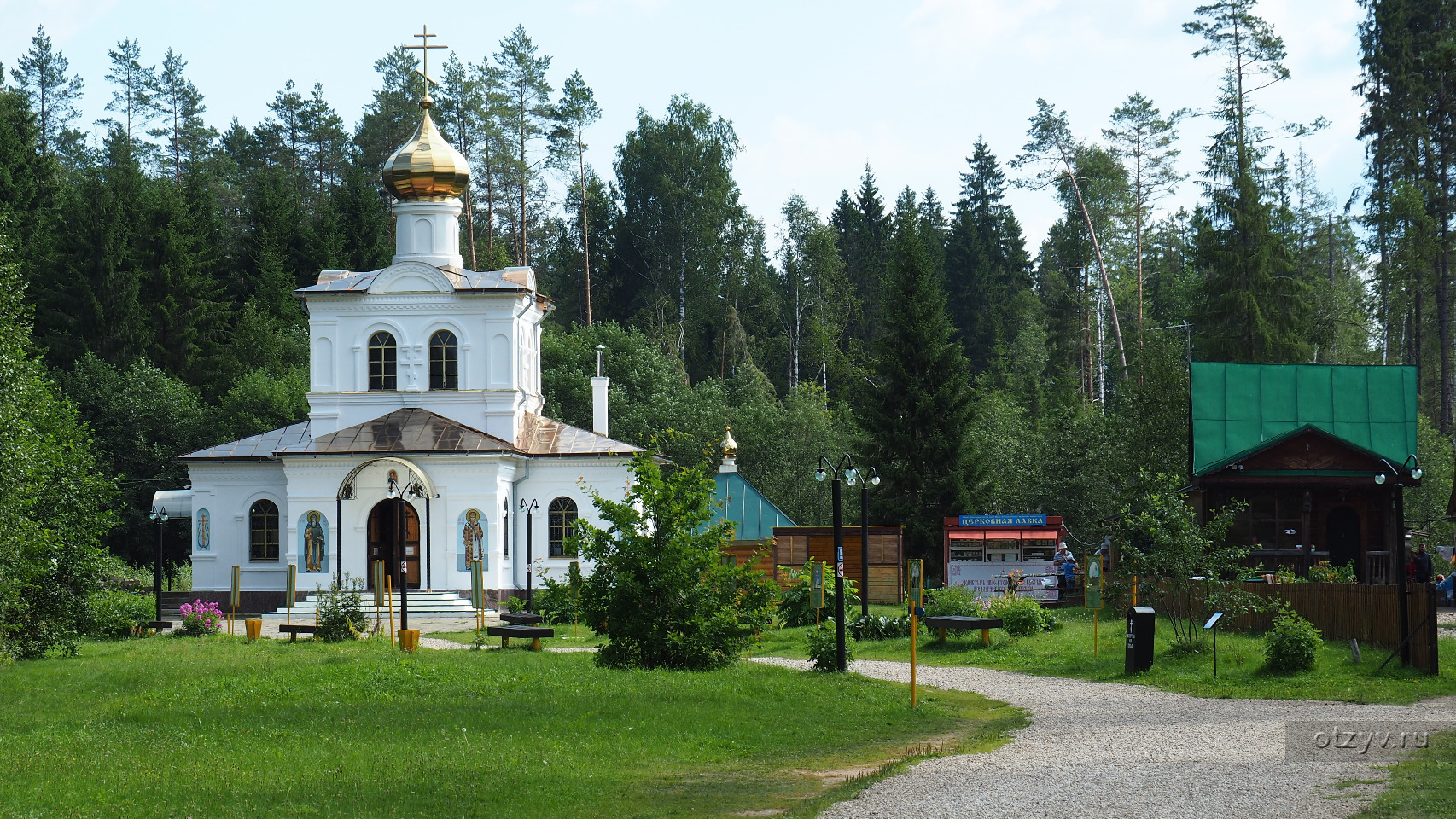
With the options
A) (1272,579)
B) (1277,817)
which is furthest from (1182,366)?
(1277,817)

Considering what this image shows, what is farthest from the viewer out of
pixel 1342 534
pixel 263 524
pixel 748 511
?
pixel 748 511

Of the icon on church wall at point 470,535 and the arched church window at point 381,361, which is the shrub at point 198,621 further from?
the arched church window at point 381,361

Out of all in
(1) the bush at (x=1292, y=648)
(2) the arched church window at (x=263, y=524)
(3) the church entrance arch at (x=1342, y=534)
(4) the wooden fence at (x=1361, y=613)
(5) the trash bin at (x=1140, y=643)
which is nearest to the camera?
(4) the wooden fence at (x=1361, y=613)

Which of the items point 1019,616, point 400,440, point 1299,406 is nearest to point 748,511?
point 400,440

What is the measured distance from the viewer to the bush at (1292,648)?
697 inches

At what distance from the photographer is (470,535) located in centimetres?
3281

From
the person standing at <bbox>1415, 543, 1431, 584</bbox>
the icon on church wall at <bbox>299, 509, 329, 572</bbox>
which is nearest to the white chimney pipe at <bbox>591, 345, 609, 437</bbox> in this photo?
the icon on church wall at <bbox>299, 509, 329, 572</bbox>

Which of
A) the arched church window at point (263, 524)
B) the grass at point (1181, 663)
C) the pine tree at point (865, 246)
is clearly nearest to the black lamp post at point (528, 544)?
the arched church window at point (263, 524)

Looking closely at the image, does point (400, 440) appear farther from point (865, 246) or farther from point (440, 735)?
point (865, 246)

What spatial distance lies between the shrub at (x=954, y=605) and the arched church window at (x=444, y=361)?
1514 cm

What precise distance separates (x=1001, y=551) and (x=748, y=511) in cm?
835

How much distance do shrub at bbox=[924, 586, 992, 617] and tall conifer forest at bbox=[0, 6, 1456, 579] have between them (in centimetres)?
1052

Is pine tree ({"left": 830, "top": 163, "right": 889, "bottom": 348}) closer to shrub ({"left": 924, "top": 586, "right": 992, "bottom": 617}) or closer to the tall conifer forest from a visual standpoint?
the tall conifer forest

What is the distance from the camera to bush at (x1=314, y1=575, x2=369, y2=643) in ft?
77.4
